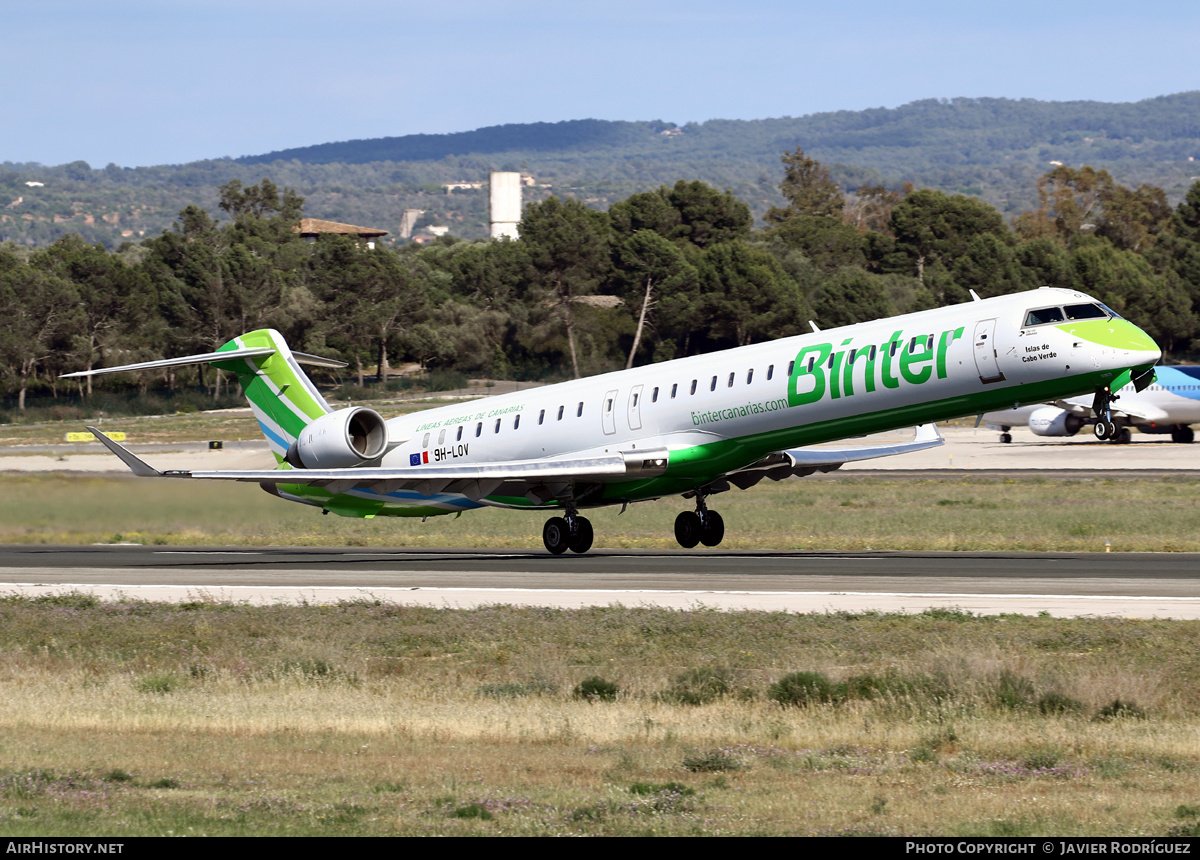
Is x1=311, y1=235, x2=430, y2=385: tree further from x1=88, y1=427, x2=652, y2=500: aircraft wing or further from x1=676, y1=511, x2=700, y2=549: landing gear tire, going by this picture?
x1=88, y1=427, x2=652, y2=500: aircraft wing

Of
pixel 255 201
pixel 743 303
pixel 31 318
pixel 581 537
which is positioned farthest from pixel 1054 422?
pixel 255 201

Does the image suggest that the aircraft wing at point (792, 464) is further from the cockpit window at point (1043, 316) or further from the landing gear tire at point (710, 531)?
the cockpit window at point (1043, 316)

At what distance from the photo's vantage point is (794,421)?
2727cm

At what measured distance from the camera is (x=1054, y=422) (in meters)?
74.0

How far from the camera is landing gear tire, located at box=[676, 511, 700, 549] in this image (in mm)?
→ 31953

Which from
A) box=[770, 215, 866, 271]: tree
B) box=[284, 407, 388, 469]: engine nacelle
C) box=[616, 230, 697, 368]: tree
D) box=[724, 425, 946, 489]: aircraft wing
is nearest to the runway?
box=[724, 425, 946, 489]: aircraft wing

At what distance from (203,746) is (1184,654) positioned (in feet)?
38.1

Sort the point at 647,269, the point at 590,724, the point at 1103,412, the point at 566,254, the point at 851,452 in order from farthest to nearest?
the point at 566,254
the point at 647,269
the point at 851,452
the point at 1103,412
the point at 590,724

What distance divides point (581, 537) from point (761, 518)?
40.9 ft

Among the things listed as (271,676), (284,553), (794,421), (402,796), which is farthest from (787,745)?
(284,553)

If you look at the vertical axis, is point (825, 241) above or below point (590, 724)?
above

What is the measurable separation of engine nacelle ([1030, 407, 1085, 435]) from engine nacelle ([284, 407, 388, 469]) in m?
49.6

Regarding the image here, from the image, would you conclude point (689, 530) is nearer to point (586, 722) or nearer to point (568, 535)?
point (568, 535)

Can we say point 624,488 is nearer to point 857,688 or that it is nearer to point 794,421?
point 794,421
